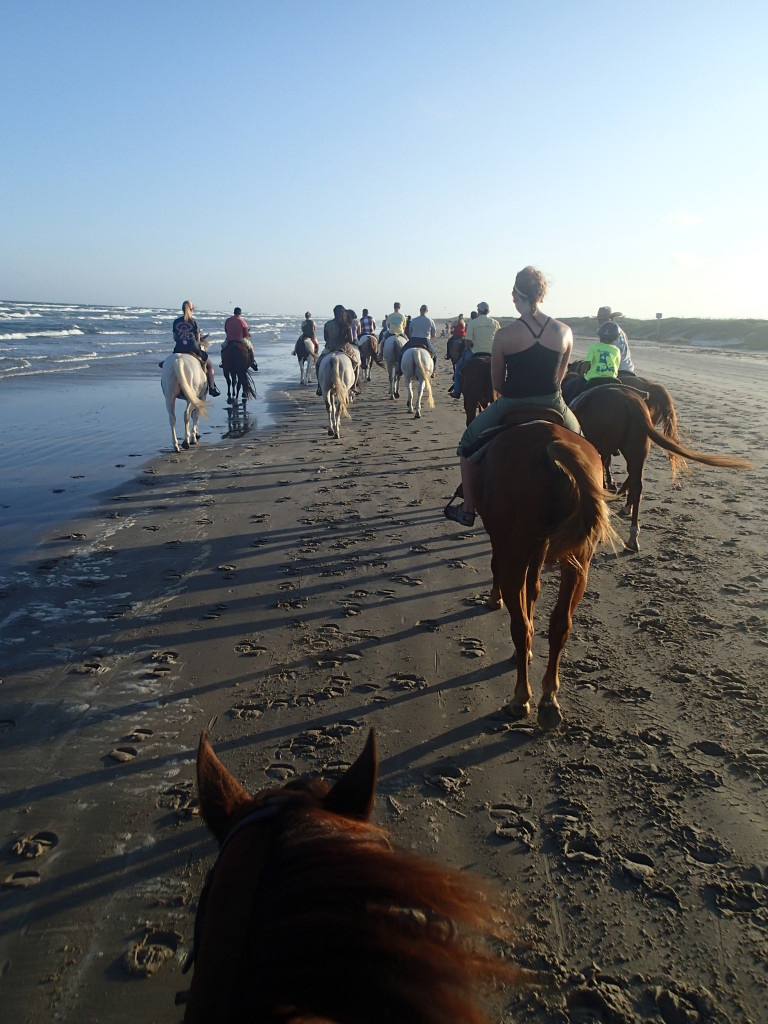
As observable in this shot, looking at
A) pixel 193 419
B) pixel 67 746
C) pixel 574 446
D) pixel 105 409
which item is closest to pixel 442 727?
pixel 574 446

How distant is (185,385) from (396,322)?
1133 centimetres

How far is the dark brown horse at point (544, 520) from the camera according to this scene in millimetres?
3625

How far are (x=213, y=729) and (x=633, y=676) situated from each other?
2619 mm

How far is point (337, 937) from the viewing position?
38.6 inches

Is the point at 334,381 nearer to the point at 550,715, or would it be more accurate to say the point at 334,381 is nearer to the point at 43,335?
the point at 550,715

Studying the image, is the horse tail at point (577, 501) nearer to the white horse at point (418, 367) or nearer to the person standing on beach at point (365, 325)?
the white horse at point (418, 367)

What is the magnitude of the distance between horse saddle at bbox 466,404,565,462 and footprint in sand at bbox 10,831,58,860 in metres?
3.04

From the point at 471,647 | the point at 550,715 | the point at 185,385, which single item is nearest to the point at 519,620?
the point at 550,715

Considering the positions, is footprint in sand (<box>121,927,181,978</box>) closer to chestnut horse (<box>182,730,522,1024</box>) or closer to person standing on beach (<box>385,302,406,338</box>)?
chestnut horse (<box>182,730,522,1024</box>)

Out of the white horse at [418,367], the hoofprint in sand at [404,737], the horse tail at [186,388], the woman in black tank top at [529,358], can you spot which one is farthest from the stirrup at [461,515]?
the white horse at [418,367]

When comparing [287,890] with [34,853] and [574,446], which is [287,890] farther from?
[574,446]

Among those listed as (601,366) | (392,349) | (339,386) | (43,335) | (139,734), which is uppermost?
(601,366)

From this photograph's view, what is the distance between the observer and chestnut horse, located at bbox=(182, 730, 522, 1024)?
948 mm

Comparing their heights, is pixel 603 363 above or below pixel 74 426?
above
